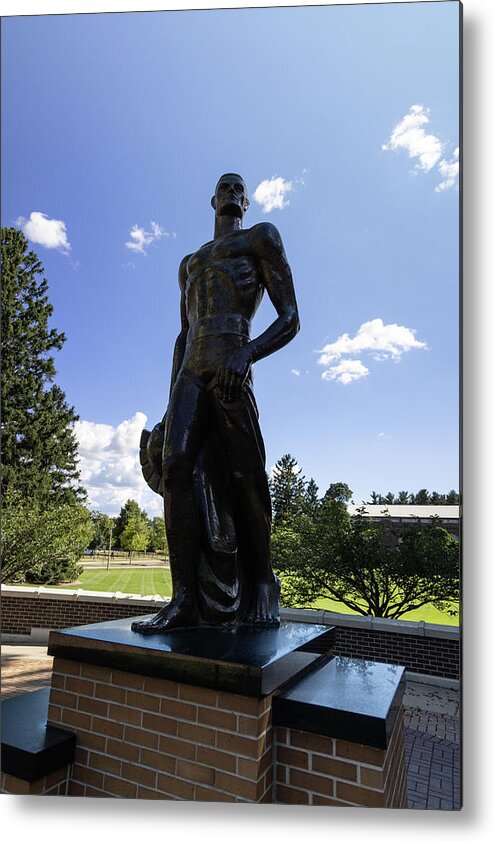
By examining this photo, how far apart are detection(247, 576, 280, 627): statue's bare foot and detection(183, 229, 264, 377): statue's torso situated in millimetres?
1318

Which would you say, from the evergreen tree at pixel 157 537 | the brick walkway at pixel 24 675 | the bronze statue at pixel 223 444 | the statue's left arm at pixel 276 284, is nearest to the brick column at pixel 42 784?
the bronze statue at pixel 223 444

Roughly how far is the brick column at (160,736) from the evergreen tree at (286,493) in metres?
2.36

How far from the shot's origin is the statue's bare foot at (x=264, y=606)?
300 centimetres

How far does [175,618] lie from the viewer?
109 inches

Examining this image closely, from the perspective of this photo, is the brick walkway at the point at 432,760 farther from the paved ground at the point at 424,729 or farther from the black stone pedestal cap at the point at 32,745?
the black stone pedestal cap at the point at 32,745

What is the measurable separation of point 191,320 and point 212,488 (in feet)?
3.43

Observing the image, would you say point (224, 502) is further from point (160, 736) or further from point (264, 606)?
point (160, 736)

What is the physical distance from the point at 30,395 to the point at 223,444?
2133 cm

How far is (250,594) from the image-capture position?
125 inches

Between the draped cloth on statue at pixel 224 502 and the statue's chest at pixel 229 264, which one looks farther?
the statue's chest at pixel 229 264

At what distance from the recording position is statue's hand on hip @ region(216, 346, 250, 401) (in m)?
Answer: 2.82

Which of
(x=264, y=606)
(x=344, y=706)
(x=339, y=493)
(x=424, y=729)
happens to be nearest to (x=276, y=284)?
(x=264, y=606)

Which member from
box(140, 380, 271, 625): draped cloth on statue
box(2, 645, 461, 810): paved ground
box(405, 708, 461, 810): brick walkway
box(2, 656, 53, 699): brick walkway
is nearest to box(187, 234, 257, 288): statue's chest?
box(140, 380, 271, 625): draped cloth on statue

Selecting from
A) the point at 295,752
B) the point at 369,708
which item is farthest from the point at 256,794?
the point at 369,708
